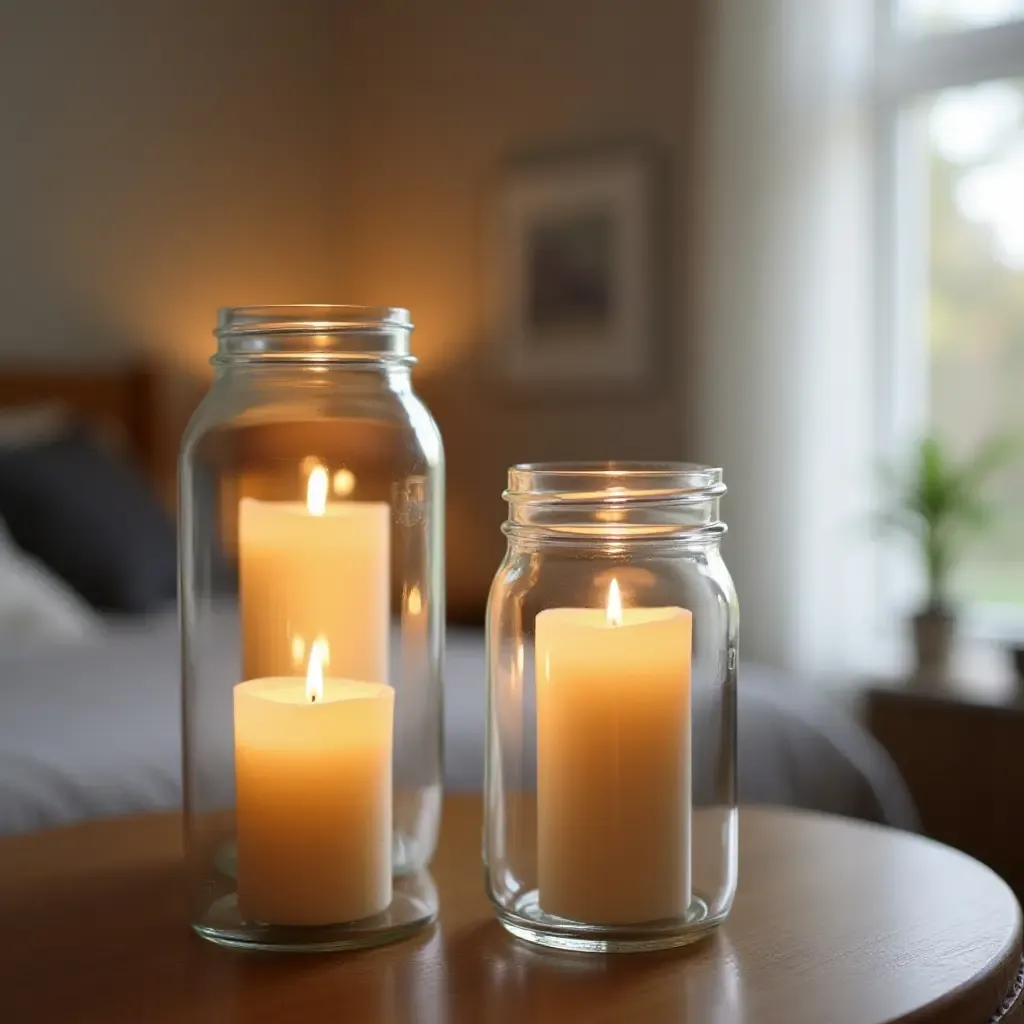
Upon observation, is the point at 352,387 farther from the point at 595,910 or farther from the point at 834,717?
the point at 834,717

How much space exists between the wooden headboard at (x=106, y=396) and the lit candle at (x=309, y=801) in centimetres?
289

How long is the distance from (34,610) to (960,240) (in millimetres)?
2211

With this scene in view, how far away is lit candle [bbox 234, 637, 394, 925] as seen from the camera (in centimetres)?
72

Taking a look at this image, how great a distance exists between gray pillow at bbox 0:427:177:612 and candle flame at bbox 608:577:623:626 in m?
2.30

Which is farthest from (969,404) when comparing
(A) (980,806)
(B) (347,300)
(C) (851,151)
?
(B) (347,300)

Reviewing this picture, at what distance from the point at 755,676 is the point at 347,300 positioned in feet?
7.90

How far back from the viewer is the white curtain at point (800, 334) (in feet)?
10.8

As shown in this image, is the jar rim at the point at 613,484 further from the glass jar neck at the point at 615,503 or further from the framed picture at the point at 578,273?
the framed picture at the point at 578,273

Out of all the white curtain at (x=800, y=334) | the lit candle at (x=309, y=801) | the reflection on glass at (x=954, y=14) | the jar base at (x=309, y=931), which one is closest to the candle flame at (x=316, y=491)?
the lit candle at (x=309, y=801)

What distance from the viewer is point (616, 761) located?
0.72 metres

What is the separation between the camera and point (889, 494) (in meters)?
3.33

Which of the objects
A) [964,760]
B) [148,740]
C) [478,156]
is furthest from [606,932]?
[478,156]

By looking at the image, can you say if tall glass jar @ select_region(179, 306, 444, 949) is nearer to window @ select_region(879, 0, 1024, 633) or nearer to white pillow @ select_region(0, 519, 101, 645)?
white pillow @ select_region(0, 519, 101, 645)

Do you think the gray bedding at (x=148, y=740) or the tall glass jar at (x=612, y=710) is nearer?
the tall glass jar at (x=612, y=710)
